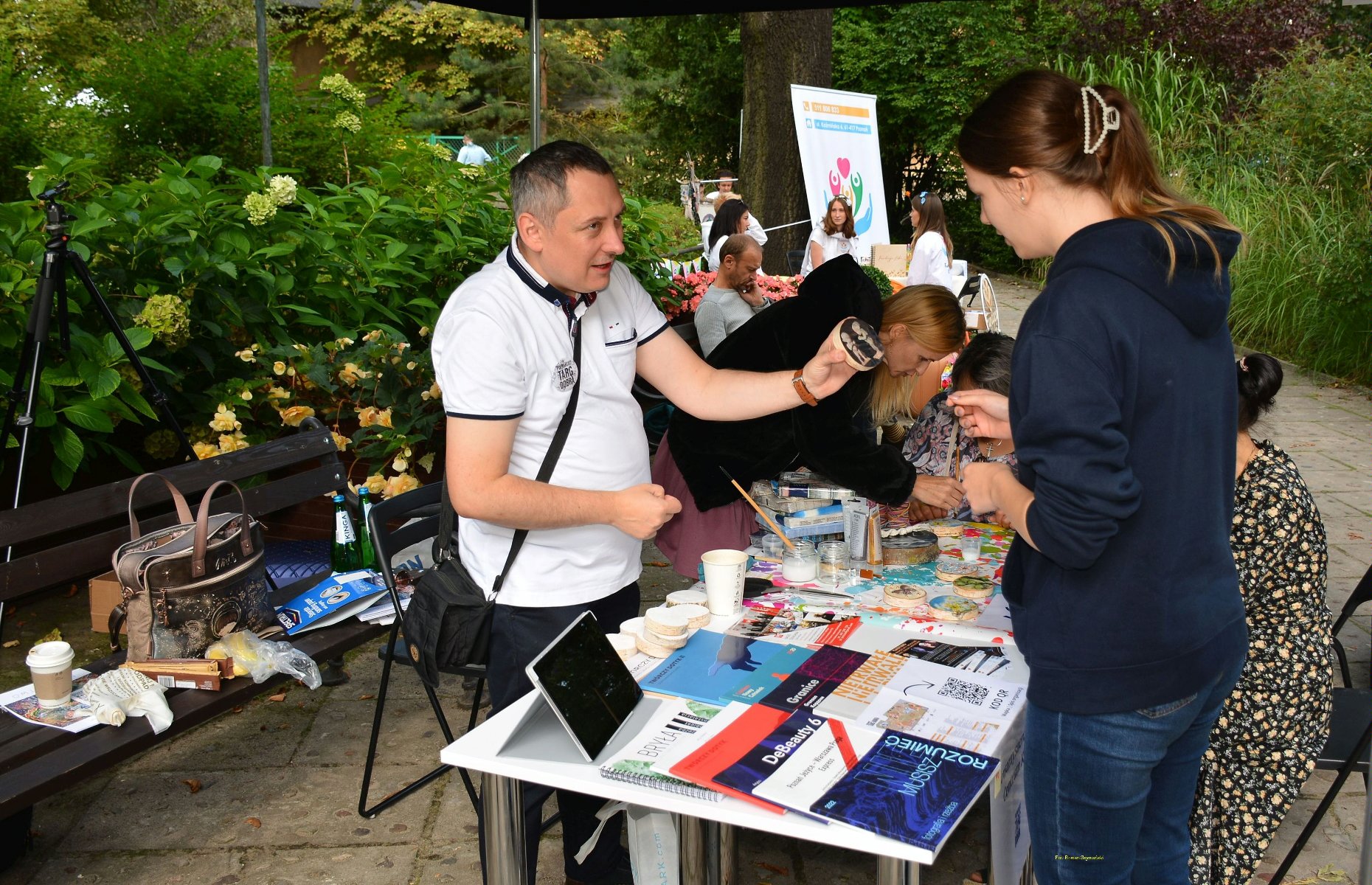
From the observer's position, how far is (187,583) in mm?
2754

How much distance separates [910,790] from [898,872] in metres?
0.12

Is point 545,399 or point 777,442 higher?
point 545,399

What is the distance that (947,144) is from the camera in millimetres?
18156

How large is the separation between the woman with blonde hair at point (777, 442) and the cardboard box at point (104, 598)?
1597 mm

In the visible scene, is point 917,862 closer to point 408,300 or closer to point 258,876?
point 258,876

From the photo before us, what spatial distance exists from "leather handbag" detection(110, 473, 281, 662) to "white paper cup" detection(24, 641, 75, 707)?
0.18m

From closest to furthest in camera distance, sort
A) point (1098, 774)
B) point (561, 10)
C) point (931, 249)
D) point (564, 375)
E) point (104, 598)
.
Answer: point (1098, 774) → point (564, 375) → point (104, 598) → point (561, 10) → point (931, 249)

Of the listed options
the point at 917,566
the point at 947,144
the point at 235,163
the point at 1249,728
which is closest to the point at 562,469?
the point at 917,566

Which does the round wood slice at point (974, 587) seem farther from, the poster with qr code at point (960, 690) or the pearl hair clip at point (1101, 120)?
the pearl hair clip at point (1101, 120)

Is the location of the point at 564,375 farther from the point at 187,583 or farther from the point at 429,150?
the point at 429,150

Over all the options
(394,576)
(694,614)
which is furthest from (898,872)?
(394,576)

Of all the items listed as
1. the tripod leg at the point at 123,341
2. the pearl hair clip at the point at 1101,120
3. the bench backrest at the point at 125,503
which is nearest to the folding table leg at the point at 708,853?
the pearl hair clip at the point at 1101,120

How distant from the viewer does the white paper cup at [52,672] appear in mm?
2521

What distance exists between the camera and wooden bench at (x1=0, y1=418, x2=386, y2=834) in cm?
232
